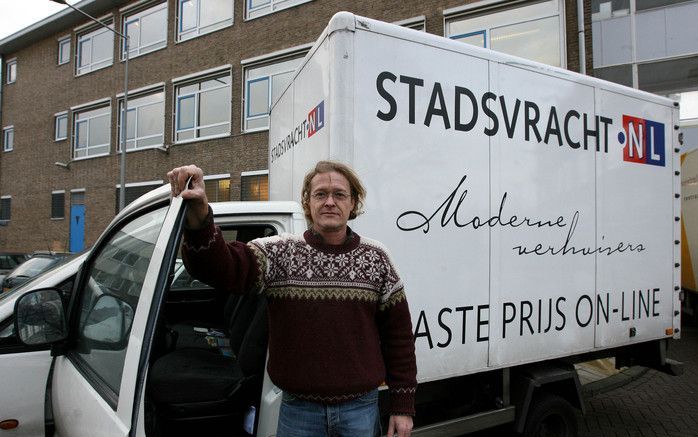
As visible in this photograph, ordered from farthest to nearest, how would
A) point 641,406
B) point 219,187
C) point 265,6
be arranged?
point 219,187, point 265,6, point 641,406

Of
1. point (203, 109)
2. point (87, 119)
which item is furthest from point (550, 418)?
point (87, 119)

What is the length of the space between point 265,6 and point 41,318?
1592 cm

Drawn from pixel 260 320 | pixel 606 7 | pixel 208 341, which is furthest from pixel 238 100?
pixel 260 320

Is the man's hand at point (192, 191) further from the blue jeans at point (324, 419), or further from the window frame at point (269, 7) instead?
the window frame at point (269, 7)

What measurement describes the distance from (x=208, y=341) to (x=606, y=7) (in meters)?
12.7

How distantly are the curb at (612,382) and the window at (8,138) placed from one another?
29.0 metres

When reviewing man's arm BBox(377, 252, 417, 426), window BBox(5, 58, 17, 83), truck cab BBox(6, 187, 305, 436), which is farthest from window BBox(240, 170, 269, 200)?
window BBox(5, 58, 17, 83)

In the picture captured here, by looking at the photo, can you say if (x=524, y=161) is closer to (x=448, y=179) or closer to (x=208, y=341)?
(x=448, y=179)

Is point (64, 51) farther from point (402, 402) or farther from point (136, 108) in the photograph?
point (402, 402)

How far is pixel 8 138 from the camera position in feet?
81.1

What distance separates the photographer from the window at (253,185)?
49.9 feet

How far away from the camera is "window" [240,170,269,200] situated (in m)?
15.2

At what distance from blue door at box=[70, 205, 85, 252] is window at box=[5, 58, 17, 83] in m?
10.1

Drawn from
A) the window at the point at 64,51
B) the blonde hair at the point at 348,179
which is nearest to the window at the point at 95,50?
the window at the point at 64,51
